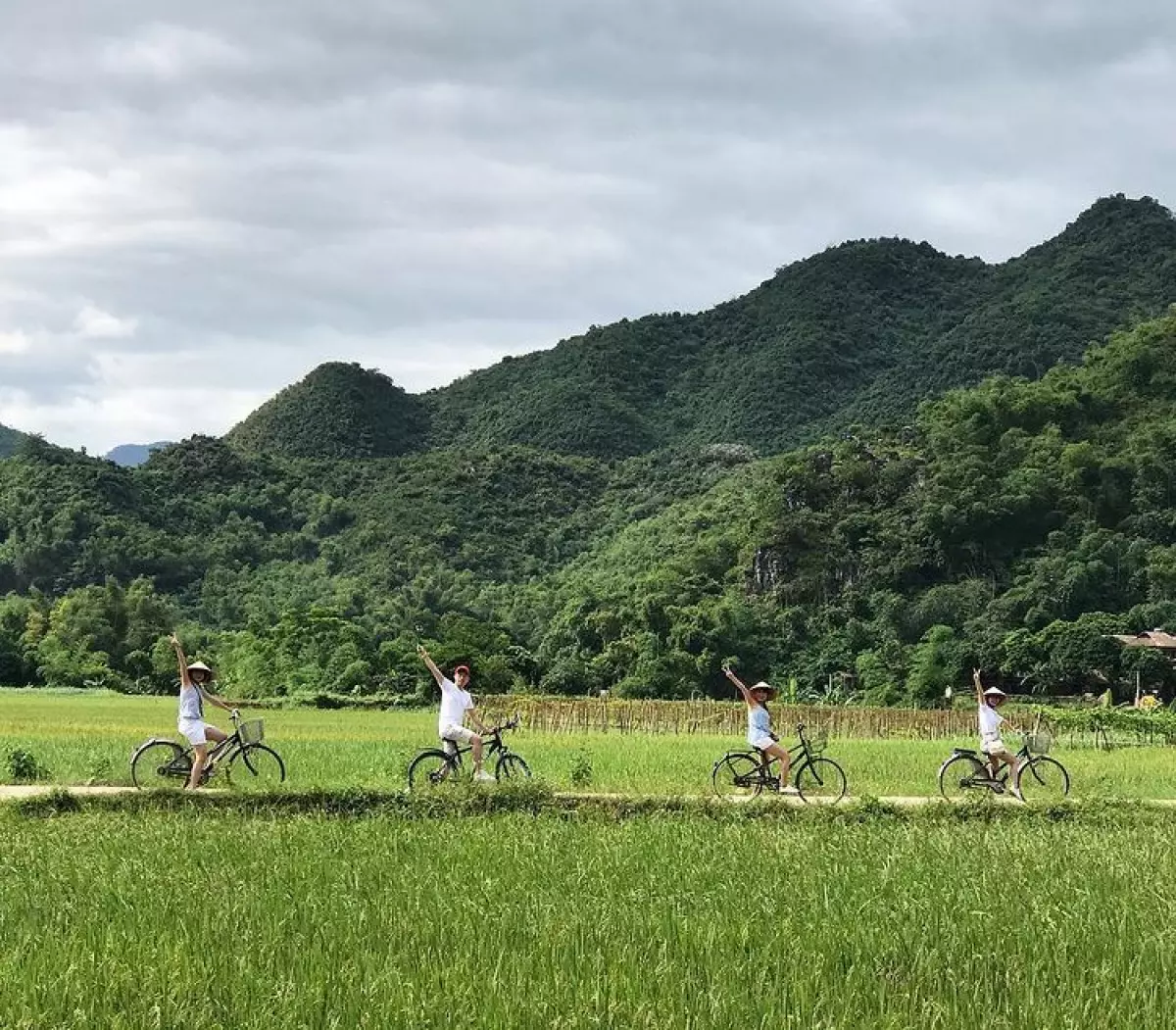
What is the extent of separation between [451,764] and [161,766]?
116 inches

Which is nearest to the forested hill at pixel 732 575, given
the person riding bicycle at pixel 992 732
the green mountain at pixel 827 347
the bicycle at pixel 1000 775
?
the green mountain at pixel 827 347

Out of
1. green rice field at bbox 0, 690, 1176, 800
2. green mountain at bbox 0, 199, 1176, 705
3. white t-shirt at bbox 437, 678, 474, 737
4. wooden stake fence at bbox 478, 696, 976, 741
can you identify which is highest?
green mountain at bbox 0, 199, 1176, 705

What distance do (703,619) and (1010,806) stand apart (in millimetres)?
46157

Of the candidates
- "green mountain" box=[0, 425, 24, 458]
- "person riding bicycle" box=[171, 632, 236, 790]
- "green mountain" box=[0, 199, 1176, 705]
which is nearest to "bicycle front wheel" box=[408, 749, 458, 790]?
"person riding bicycle" box=[171, 632, 236, 790]

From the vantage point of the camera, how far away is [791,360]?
11194 centimetres

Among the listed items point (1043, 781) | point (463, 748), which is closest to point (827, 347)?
point (1043, 781)

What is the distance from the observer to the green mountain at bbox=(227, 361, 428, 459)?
115125 millimetres

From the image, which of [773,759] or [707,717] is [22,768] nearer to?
[773,759]

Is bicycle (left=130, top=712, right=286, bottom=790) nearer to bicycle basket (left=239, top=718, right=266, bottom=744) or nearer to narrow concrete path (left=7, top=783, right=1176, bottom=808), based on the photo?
bicycle basket (left=239, top=718, right=266, bottom=744)

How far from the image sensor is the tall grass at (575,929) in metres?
5.22

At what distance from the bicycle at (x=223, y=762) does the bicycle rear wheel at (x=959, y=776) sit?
24.0ft

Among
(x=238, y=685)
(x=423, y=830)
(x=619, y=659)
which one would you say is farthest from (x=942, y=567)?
(x=423, y=830)

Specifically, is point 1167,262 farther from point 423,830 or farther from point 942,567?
point 423,830

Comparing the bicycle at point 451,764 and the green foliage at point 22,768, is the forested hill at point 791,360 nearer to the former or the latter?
the bicycle at point 451,764
